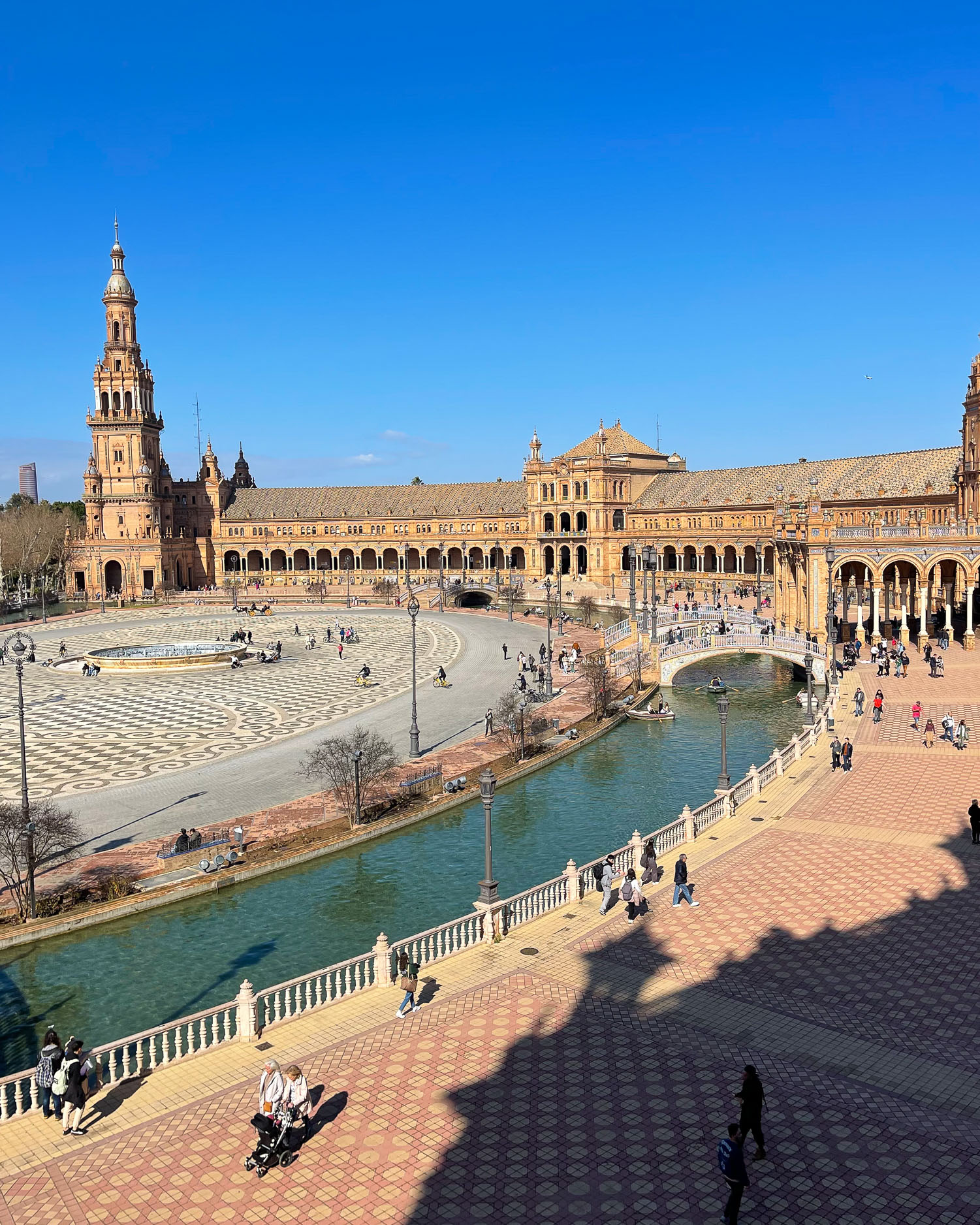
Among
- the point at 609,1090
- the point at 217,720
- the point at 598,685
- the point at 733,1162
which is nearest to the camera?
the point at 733,1162

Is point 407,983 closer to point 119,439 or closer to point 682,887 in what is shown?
point 682,887

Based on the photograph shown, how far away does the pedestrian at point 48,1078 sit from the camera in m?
13.7

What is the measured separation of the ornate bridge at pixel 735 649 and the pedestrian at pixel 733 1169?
4480 cm

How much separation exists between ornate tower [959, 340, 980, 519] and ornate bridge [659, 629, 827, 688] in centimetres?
1879

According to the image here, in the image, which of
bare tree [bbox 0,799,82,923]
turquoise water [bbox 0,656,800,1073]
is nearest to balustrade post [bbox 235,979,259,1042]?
turquoise water [bbox 0,656,800,1073]

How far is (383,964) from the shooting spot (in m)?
17.7

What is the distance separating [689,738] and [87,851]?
84.9ft

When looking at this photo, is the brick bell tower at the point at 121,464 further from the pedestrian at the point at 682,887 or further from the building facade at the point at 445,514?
the pedestrian at the point at 682,887

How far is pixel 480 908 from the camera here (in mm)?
19891

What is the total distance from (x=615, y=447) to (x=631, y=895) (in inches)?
4493

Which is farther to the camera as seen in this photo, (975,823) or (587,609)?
(587,609)

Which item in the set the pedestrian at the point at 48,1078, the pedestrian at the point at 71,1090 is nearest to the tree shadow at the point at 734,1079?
the pedestrian at the point at 71,1090

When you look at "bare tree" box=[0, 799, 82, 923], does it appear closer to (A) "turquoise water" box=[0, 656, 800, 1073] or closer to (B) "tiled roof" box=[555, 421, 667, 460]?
(A) "turquoise water" box=[0, 656, 800, 1073]

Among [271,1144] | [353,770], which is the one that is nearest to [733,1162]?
[271,1144]
